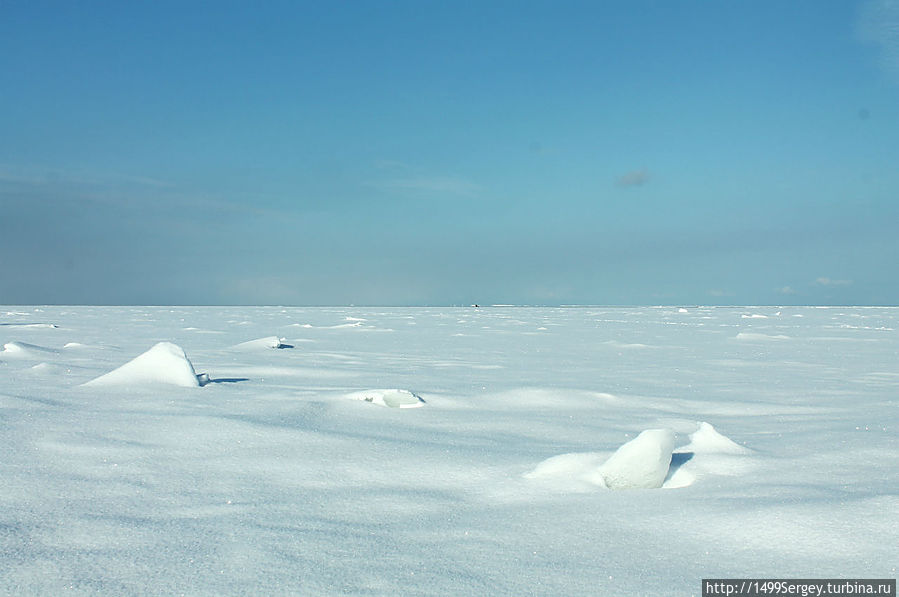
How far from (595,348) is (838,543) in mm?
9114

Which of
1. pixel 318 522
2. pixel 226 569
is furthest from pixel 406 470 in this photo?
pixel 226 569

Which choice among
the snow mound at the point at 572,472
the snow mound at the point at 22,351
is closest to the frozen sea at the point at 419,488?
the snow mound at the point at 572,472

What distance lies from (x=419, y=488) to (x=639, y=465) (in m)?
0.94

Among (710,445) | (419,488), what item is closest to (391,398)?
(419,488)

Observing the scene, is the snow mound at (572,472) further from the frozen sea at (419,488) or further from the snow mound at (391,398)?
the snow mound at (391,398)

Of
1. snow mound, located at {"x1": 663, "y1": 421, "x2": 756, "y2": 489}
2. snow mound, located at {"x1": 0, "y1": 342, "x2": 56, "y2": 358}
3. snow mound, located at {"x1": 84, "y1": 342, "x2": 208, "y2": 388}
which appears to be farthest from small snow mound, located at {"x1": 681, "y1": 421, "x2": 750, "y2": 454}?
snow mound, located at {"x1": 0, "y1": 342, "x2": 56, "y2": 358}

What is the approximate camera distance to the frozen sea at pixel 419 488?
1912 millimetres

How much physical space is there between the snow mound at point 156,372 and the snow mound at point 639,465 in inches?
138

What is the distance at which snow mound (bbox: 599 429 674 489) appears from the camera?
2.79 m

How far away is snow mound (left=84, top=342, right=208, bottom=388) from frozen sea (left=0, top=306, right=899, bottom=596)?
17 mm

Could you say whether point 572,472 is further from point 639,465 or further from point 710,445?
point 710,445

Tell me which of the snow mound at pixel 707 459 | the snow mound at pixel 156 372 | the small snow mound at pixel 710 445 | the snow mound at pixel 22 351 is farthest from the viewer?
the snow mound at pixel 22 351

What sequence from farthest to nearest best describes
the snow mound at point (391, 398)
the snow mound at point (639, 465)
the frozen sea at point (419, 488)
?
the snow mound at point (391, 398), the snow mound at point (639, 465), the frozen sea at point (419, 488)

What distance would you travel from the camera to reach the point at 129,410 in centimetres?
410
